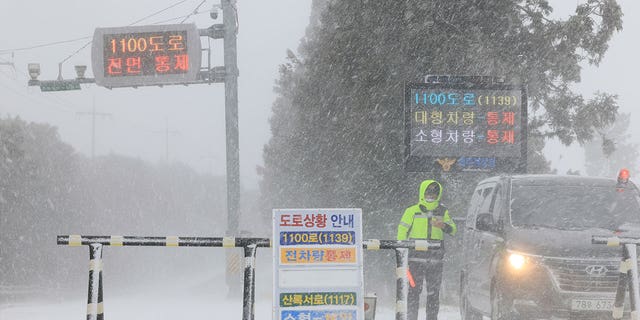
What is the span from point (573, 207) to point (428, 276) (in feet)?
6.55

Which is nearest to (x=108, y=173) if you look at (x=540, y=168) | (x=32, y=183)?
(x=32, y=183)

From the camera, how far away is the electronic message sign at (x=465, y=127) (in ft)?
56.3

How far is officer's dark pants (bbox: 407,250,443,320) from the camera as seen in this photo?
11.8 metres

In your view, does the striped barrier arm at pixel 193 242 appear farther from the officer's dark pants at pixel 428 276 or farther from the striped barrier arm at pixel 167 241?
the officer's dark pants at pixel 428 276

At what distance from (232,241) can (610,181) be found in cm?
544

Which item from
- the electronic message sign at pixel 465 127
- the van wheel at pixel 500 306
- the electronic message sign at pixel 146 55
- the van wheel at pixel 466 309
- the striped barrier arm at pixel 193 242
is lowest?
the van wheel at pixel 466 309

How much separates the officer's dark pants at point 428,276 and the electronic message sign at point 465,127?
5.36 m

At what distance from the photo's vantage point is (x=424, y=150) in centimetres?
1720

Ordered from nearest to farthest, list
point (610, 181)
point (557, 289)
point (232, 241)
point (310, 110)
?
1. point (232, 241)
2. point (557, 289)
3. point (610, 181)
4. point (310, 110)

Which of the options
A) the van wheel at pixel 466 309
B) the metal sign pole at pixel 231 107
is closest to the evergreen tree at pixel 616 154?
the metal sign pole at pixel 231 107

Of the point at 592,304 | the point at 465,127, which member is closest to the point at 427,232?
the point at 592,304

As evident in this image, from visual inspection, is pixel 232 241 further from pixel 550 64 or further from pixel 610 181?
pixel 550 64

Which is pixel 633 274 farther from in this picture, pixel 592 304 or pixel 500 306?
pixel 500 306

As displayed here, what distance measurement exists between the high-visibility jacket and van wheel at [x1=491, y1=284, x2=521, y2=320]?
1.25 metres
